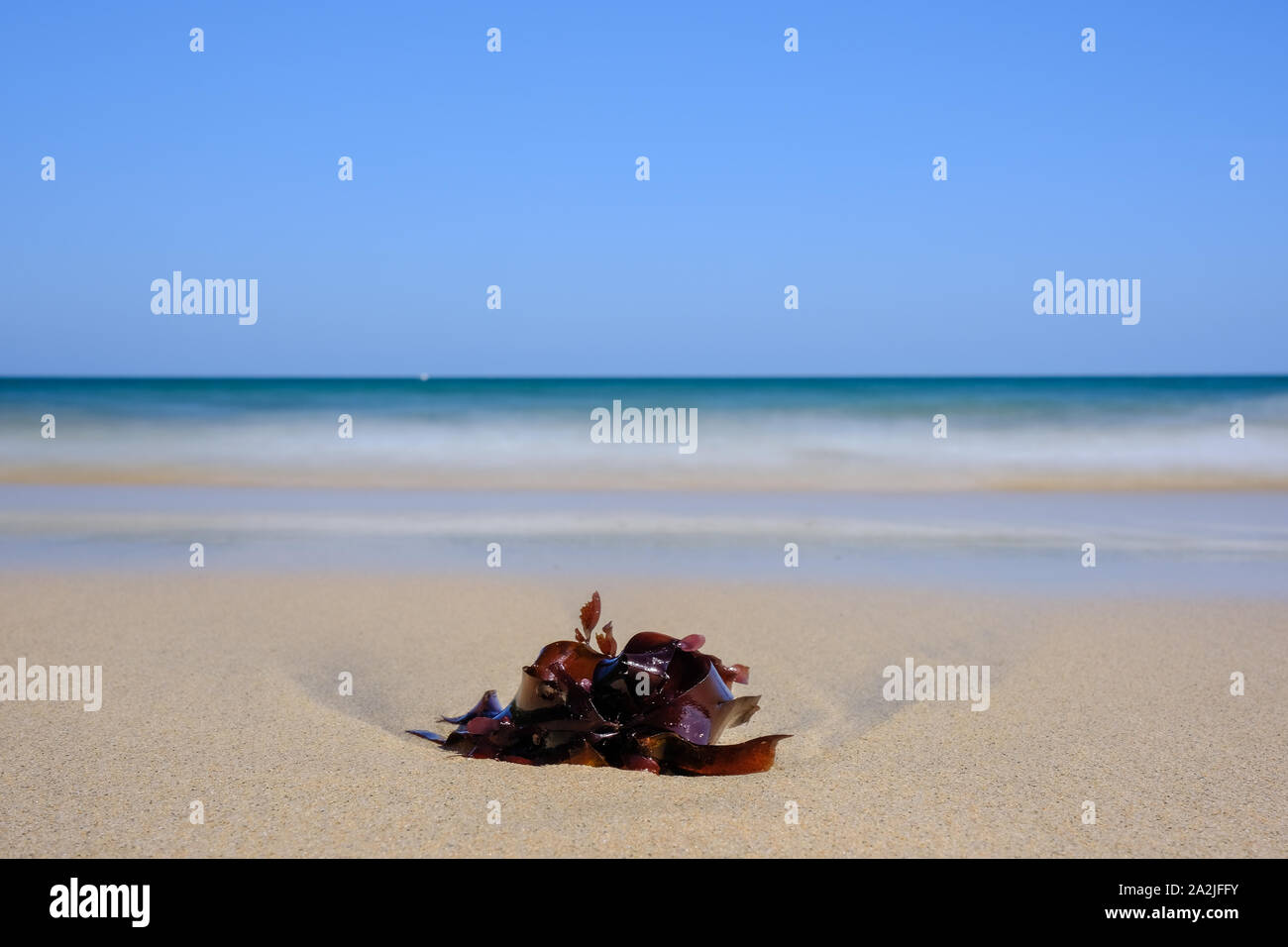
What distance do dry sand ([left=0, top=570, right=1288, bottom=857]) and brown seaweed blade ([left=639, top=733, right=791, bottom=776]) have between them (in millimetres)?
53

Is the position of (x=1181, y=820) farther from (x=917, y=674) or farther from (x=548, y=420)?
(x=548, y=420)

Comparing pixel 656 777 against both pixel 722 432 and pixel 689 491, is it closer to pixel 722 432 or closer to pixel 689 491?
pixel 689 491

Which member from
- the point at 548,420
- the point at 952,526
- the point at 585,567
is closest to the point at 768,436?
the point at 548,420

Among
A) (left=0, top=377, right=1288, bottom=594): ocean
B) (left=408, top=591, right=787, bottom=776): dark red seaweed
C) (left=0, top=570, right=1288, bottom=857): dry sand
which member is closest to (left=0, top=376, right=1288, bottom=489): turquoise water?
(left=0, top=377, right=1288, bottom=594): ocean

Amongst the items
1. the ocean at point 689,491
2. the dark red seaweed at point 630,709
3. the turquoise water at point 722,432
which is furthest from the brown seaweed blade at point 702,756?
the turquoise water at point 722,432

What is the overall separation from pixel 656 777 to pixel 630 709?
0.18 m

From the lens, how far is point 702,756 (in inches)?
101

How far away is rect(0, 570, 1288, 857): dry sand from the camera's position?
2.35 metres

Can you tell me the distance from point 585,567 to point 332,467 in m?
9.73

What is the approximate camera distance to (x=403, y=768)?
2705mm

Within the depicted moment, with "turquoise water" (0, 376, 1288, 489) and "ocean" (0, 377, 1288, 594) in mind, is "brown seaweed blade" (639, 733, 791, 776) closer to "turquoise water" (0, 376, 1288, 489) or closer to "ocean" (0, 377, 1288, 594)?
"ocean" (0, 377, 1288, 594)

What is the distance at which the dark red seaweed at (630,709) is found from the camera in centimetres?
257

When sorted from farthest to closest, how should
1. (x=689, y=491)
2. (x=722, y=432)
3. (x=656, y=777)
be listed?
(x=722, y=432), (x=689, y=491), (x=656, y=777)

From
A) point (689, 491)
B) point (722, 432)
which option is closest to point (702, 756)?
point (689, 491)
